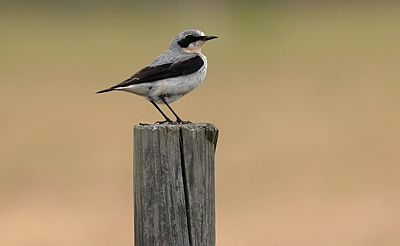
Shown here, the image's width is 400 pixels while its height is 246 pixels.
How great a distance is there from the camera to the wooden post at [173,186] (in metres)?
2.99

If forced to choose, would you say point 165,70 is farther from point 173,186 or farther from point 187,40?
point 173,186

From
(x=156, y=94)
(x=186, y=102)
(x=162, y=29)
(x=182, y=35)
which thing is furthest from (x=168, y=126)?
(x=162, y=29)

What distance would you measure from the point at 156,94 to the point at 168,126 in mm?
1346

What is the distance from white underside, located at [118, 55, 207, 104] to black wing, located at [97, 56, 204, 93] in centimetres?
3

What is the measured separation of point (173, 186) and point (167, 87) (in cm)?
149

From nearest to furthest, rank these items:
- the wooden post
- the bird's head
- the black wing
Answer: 1. the wooden post
2. the black wing
3. the bird's head

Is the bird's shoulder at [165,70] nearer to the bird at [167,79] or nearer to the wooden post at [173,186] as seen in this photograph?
the bird at [167,79]

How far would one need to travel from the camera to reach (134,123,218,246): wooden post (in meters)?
2.99

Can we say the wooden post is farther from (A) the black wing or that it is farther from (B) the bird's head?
(B) the bird's head

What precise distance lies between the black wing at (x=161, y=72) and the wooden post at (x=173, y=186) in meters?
1.22

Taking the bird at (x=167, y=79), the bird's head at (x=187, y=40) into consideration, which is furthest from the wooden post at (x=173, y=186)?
the bird's head at (x=187, y=40)

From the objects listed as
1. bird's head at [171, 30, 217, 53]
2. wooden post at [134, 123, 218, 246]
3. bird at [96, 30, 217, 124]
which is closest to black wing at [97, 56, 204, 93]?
bird at [96, 30, 217, 124]

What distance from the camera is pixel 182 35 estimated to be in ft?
16.1

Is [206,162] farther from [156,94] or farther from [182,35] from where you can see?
[182,35]
